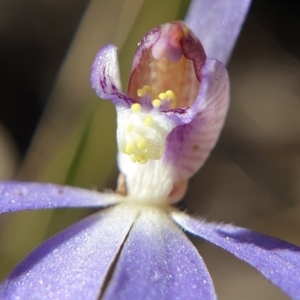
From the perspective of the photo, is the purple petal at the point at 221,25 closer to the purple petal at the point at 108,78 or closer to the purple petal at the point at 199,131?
the purple petal at the point at 199,131

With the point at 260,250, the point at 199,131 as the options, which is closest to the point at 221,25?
the point at 199,131

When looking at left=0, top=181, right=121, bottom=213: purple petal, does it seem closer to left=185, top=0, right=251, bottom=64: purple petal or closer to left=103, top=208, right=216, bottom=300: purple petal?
left=103, top=208, right=216, bottom=300: purple petal

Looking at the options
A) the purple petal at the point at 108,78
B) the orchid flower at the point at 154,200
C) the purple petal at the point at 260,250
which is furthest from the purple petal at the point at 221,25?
the purple petal at the point at 260,250

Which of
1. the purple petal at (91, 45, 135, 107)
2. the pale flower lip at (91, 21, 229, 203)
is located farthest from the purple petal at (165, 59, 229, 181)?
the purple petal at (91, 45, 135, 107)

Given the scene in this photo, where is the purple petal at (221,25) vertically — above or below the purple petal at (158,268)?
above

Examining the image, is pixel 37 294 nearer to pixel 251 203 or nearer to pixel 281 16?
pixel 251 203

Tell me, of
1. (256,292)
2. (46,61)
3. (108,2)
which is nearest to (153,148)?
(108,2)

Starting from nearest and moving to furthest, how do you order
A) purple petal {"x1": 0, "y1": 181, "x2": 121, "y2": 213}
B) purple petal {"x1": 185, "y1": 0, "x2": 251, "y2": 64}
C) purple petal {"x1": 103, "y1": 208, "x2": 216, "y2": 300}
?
1. purple petal {"x1": 103, "y1": 208, "x2": 216, "y2": 300}
2. purple petal {"x1": 0, "y1": 181, "x2": 121, "y2": 213}
3. purple petal {"x1": 185, "y1": 0, "x2": 251, "y2": 64}

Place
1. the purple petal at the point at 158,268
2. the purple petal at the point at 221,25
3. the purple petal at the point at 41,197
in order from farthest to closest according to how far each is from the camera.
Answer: the purple petal at the point at 221,25
the purple petal at the point at 41,197
the purple petal at the point at 158,268
